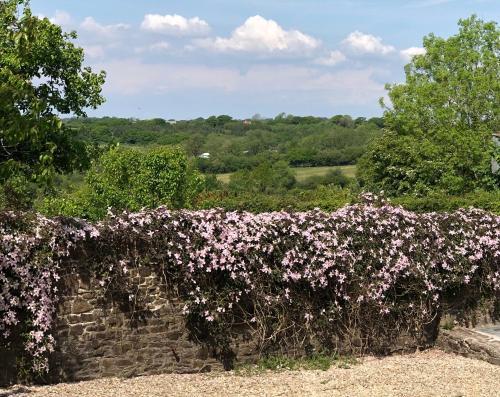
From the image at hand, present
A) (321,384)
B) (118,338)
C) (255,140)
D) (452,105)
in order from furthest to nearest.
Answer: (255,140), (452,105), (118,338), (321,384)

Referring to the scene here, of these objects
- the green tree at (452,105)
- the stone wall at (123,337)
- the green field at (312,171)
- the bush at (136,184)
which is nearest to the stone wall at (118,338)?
the stone wall at (123,337)

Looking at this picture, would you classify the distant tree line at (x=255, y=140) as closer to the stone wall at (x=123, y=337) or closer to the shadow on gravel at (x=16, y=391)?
the stone wall at (x=123, y=337)

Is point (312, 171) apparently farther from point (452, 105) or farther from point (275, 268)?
point (275, 268)

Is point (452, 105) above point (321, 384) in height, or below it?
above

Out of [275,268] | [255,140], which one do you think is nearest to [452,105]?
[275,268]

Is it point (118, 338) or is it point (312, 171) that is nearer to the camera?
point (118, 338)

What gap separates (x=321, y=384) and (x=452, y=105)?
2189cm

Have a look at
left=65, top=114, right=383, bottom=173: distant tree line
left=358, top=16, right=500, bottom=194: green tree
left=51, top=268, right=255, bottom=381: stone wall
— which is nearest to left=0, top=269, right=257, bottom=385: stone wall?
left=51, top=268, right=255, bottom=381: stone wall

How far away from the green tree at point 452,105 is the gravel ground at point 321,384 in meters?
18.4

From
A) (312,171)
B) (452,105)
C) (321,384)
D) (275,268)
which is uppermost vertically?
(452,105)

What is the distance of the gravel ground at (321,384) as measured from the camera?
281 inches

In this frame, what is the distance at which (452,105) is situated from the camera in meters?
26.8

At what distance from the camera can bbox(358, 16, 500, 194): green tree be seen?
2605 centimetres

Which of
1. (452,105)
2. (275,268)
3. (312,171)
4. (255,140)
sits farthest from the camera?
(255,140)
